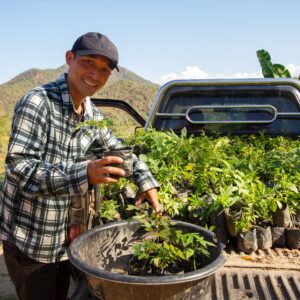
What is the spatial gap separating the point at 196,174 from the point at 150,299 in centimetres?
170

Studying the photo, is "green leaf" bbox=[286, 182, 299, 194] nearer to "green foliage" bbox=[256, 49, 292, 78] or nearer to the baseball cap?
the baseball cap

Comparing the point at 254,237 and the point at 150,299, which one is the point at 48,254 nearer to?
the point at 150,299

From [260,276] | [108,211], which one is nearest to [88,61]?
[108,211]

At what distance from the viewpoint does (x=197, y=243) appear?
1999 millimetres

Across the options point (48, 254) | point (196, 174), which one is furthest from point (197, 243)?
point (196, 174)

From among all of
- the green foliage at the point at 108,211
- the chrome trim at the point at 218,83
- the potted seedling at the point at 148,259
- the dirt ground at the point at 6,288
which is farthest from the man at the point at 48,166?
the chrome trim at the point at 218,83

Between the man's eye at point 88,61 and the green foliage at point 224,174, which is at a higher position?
the man's eye at point 88,61

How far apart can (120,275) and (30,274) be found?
0.90 metres

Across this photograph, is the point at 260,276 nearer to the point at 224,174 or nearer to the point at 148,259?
the point at 148,259

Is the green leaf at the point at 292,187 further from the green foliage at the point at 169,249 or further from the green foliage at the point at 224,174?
the green foliage at the point at 169,249

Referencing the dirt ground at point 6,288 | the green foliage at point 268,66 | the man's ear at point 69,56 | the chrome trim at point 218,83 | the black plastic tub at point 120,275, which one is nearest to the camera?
the black plastic tub at point 120,275

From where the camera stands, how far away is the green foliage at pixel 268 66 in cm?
768

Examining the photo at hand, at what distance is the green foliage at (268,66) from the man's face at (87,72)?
6177 mm

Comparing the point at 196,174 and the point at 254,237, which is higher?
the point at 196,174
